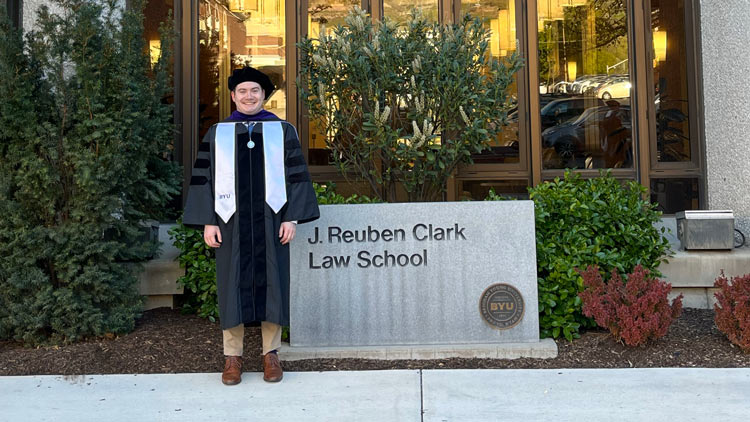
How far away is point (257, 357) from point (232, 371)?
1.83 feet

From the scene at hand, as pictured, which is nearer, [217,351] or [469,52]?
[217,351]

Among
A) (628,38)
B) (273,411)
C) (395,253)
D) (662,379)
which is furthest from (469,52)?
(273,411)

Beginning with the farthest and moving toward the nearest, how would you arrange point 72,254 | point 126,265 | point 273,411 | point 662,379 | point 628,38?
point 628,38, point 126,265, point 72,254, point 662,379, point 273,411

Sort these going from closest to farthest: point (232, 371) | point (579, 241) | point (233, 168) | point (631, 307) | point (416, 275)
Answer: point (232, 371) < point (233, 168) < point (631, 307) < point (416, 275) < point (579, 241)

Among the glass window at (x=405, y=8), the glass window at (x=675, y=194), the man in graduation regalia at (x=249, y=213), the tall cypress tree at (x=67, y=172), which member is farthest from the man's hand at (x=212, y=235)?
the glass window at (x=675, y=194)

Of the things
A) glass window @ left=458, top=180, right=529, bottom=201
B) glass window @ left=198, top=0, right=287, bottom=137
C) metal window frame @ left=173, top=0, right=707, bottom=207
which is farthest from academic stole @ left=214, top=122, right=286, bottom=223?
glass window @ left=458, top=180, right=529, bottom=201

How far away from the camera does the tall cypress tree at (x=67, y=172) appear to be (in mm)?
4918

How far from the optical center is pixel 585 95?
7133mm

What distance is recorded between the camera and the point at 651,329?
4.67 metres

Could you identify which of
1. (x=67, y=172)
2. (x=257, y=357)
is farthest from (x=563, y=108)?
(x=67, y=172)

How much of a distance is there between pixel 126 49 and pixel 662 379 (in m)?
4.24

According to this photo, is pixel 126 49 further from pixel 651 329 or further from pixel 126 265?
pixel 651 329

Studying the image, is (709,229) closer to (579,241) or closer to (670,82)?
(579,241)

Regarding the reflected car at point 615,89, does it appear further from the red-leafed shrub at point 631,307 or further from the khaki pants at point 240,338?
the khaki pants at point 240,338
